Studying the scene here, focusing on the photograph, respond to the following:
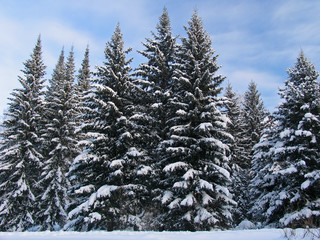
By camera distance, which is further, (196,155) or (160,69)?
(160,69)

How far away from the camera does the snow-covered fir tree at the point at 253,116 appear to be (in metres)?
27.2

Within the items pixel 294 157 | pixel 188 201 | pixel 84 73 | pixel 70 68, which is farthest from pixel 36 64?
pixel 294 157

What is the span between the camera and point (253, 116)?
1136 inches

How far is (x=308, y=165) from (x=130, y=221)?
36.6 feet

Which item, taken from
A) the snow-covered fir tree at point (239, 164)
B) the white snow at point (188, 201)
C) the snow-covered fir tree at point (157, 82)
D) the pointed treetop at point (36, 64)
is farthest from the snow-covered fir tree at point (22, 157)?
the snow-covered fir tree at point (239, 164)

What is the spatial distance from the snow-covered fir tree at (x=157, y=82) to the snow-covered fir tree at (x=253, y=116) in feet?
44.1

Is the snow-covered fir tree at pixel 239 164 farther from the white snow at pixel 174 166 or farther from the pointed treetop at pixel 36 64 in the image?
the pointed treetop at pixel 36 64

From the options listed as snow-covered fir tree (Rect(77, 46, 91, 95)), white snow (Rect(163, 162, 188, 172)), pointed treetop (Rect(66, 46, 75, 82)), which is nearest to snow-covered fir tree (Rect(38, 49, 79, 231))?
pointed treetop (Rect(66, 46, 75, 82))

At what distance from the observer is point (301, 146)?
14.2 metres

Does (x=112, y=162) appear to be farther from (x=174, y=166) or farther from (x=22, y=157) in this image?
(x=22, y=157)

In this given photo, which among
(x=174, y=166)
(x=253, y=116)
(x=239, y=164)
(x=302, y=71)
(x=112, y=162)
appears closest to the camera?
(x=174, y=166)

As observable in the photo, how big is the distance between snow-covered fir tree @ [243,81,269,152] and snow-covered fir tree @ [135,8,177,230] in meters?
13.4

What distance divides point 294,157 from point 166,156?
808 centimetres

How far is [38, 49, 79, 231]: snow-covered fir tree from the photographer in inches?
821
